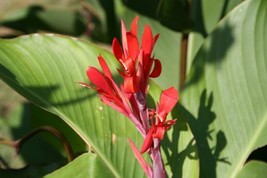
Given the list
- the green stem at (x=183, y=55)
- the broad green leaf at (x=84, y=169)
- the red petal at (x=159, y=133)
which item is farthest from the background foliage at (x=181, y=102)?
the red petal at (x=159, y=133)

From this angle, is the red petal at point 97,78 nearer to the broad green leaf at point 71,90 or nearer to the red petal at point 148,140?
the red petal at point 148,140

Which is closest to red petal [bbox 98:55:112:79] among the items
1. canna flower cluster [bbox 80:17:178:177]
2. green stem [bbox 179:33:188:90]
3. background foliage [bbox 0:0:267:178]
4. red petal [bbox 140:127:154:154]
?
canna flower cluster [bbox 80:17:178:177]

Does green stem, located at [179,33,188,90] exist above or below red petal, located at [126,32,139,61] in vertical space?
below

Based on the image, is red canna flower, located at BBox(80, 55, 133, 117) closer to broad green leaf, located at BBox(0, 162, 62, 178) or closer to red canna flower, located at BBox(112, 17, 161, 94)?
red canna flower, located at BBox(112, 17, 161, 94)

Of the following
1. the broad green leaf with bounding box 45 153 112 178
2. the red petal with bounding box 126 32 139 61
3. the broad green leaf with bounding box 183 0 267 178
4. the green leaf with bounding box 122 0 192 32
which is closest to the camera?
A: the red petal with bounding box 126 32 139 61

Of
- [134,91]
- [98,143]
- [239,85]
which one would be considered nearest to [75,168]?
[98,143]

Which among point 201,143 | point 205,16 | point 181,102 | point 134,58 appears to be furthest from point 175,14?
point 134,58
